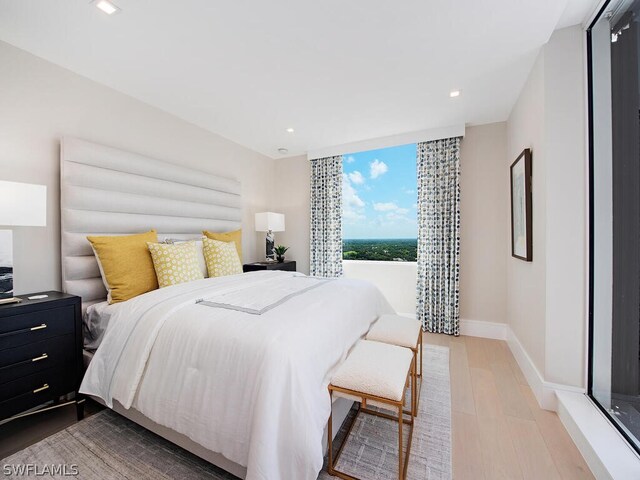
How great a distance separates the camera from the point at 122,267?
214 cm

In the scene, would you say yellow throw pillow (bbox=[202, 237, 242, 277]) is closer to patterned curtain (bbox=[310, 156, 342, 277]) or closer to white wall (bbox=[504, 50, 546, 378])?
patterned curtain (bbox=[310, 156, 342, 277])

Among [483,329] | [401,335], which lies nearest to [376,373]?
[401,335]

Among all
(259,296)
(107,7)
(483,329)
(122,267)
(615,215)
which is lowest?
(483,329)

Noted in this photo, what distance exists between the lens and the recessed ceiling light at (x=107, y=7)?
1.61m

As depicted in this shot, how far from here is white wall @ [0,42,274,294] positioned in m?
1.97

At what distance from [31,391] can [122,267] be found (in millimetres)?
873

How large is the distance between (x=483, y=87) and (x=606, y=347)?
2296mm

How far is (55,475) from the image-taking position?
4.66 ft

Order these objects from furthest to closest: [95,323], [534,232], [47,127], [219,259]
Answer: [219,259], [534,232], [47,127], [95,323]

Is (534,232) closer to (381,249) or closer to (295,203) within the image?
(381,249)

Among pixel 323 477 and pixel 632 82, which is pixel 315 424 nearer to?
pixel 323 477

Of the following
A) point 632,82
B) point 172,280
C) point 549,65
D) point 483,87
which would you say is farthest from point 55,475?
point 483,87

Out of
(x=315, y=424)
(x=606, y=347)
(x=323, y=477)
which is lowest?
(x=323, y=477)

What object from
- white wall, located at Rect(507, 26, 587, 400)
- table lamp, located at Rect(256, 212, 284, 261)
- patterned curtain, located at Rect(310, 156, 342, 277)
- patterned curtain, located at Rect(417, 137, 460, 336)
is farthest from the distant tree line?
white wall, located at Rect(507, 26, 587, 400)
